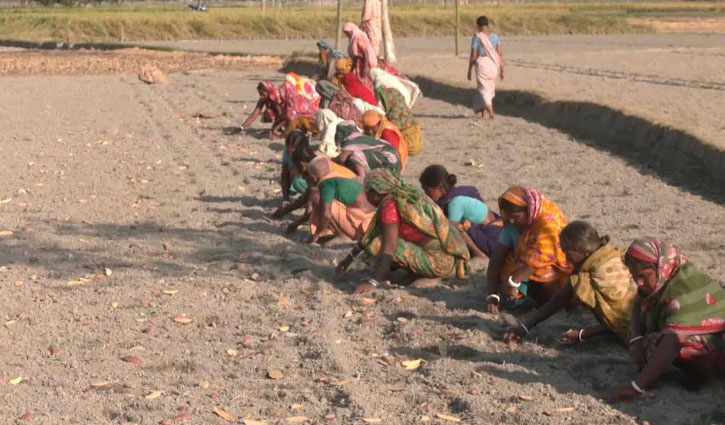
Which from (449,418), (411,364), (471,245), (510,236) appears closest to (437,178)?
(471,245)

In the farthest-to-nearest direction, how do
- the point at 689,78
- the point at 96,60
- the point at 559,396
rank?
the point at 96,60, the point at 689,78, the point at 559,396

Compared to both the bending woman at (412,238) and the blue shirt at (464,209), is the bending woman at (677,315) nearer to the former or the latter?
the bending woman at (412,238)

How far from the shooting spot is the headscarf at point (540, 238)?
695 cm

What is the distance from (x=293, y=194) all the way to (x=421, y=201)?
11.0 ft

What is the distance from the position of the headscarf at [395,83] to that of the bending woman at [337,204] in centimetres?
546

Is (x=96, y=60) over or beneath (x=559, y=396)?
beneath

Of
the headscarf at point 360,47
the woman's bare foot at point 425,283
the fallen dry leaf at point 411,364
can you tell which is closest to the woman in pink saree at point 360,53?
the headscarf at point 360,47

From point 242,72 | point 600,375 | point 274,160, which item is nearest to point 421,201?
point 600,375

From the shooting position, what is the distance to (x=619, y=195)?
10820mm

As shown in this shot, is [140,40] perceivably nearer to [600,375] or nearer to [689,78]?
[689,78]

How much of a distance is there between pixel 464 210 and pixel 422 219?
0.85 metres

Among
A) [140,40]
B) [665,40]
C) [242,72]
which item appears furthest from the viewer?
[140,40]

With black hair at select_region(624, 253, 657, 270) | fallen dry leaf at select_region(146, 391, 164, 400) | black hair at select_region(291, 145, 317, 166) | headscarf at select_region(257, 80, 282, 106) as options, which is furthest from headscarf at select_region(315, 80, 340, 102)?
black hair at select_region(624, 253, 657, 270)

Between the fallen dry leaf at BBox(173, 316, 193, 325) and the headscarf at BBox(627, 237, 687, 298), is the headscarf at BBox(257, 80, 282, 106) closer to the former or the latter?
the fallen dry leaf at BBox(173, 316, 193, 325)
